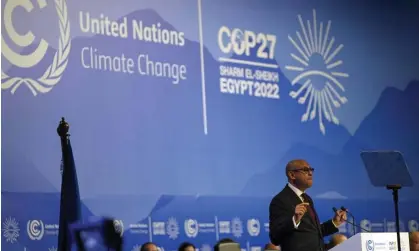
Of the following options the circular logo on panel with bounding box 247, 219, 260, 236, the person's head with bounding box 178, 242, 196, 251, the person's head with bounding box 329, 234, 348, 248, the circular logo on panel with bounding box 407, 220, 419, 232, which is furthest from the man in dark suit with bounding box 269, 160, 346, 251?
the circular logo on panel with bounding box 407, 220, 419, 232

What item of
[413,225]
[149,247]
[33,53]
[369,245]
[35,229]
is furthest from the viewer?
[413,225]

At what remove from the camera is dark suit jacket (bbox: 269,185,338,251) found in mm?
6125

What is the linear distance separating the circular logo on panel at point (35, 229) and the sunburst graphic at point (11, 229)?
118 millimetres

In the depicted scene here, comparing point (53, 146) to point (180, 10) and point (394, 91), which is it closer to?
point (180, 10)

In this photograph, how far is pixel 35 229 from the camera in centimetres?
700

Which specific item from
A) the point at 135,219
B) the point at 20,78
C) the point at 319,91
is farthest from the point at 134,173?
the point at 319,91

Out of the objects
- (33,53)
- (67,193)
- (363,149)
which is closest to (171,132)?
(67,193)

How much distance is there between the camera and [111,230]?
7.58 metres

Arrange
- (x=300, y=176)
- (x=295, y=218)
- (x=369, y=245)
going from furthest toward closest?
(x=369, y=245), (x=300, y=176), (x=295, y=218)

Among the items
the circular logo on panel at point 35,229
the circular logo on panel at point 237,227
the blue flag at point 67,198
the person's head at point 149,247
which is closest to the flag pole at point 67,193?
the blue flag at point 67,198

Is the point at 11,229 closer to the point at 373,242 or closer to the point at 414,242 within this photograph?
the point at 373,242

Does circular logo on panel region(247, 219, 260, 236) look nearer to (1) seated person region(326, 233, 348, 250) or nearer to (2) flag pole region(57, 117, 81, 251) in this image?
(1) seated person region(326, 233, 348, 250)

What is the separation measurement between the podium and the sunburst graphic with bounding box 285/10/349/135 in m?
2.88

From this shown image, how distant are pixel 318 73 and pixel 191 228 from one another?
259cm
